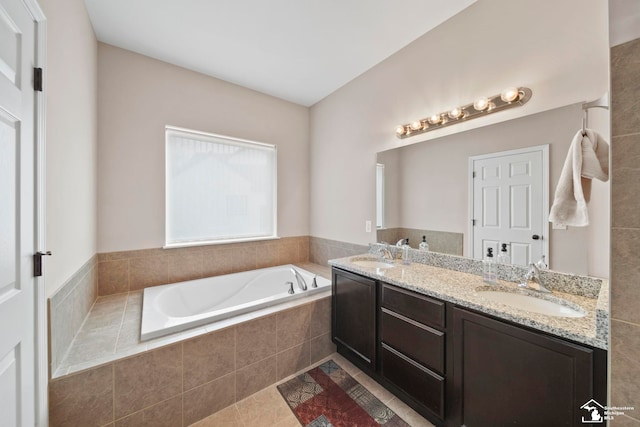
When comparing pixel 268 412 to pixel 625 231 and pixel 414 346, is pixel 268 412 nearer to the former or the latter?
pixel 414 346

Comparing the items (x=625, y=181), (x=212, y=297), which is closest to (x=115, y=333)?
(x=212, y=297)

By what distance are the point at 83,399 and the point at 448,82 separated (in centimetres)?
304

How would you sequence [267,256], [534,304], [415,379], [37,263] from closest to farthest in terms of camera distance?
1. [37,263]
2. [534,304]
3. [415,379]
4. [267,256]

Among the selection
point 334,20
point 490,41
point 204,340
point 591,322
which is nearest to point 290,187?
point 334,20

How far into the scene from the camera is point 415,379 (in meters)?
1.48

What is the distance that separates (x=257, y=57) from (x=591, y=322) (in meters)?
2.89

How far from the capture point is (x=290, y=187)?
10.6 ft

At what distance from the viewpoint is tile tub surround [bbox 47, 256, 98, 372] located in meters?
1.19

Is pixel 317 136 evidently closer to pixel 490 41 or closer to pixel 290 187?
pixel 290 187

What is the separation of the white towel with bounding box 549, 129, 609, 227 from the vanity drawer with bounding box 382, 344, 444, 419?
3.64 ft

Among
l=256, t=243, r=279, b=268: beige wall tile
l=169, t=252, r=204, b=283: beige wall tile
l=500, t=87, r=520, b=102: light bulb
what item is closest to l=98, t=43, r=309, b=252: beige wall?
l=169, t=252, r=204, b=283: beige wall tile

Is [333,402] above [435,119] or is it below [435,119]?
below

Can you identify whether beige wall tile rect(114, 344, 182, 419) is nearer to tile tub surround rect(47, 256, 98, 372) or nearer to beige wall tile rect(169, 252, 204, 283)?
tile tub surround rect(47, 256, 98, 372)

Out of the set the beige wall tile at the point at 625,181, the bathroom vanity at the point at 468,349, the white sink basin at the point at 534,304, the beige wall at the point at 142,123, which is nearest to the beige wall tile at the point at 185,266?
the beige wall at the point at 142,123
